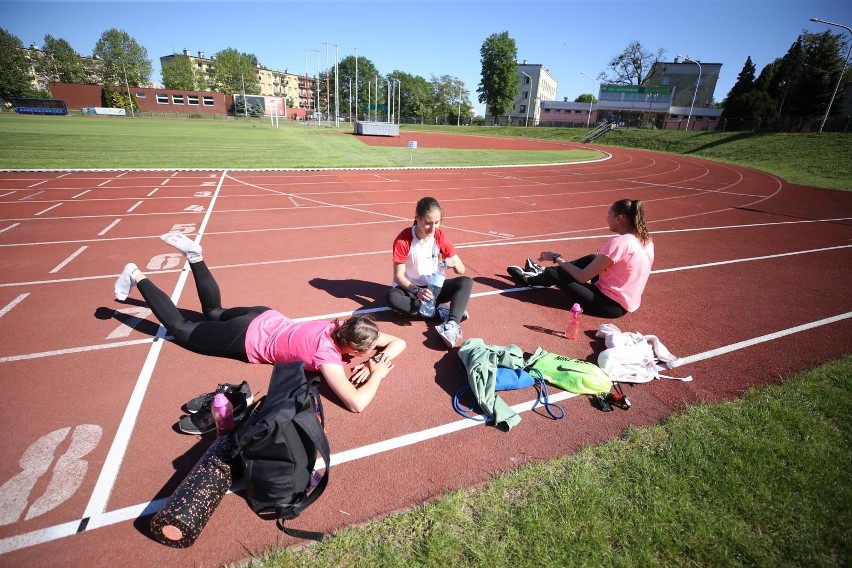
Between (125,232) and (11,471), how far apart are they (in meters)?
7.65

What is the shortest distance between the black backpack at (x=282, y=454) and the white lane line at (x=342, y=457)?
477mm

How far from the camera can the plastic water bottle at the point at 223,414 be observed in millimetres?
3199

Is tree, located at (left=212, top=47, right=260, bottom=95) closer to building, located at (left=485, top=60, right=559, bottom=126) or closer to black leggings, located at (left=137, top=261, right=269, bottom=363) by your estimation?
building, located at (left=485, top=60, right=559, bottom=126)

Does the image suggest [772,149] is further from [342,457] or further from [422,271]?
[342,457]

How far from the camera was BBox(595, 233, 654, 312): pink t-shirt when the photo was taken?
17.3 ft

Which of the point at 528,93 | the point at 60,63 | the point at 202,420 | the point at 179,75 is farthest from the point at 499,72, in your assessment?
the point at 60,63

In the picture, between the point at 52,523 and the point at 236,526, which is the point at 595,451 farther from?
the point at 52,523

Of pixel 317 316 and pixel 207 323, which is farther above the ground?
pixel 207 323

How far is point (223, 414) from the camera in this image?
10.5 ft

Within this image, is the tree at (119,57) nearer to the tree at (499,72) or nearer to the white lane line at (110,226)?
the tree at (499,72)

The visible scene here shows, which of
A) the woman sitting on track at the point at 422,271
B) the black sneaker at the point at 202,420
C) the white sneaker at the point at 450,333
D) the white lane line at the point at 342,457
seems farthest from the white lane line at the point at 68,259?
the white sneaker at the point at 450,333

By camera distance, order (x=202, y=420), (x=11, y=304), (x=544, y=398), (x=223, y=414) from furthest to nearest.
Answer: (x=11, y=304) < (x=544, y=398) < (x=202, y=420) < (x=223, y=414)

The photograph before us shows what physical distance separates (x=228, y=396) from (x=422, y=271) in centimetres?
285

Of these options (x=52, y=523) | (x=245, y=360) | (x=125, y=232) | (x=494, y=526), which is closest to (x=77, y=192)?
(x=125, y=232)
